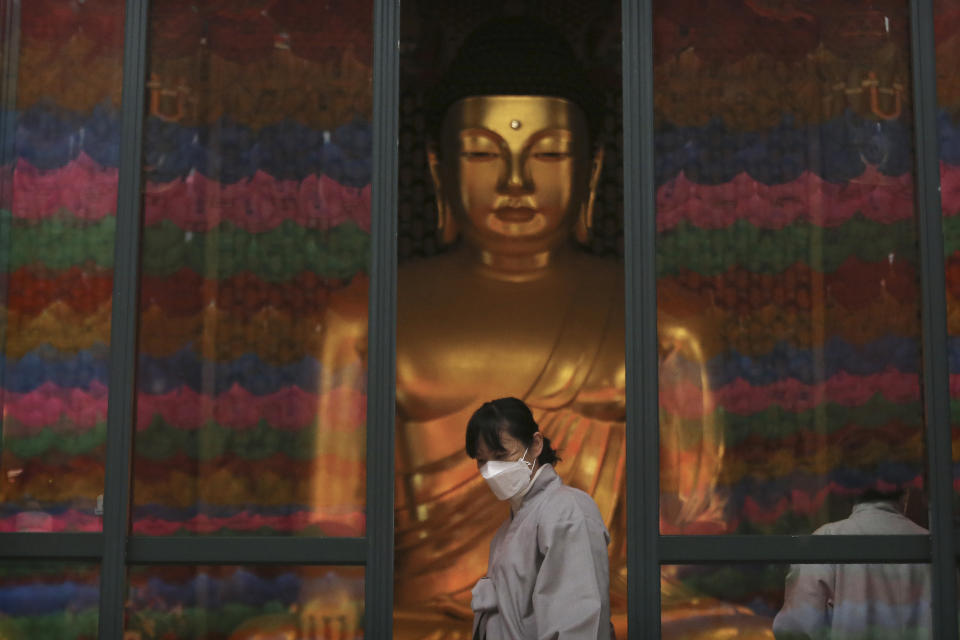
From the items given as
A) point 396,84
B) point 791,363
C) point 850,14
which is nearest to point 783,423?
point 791,363

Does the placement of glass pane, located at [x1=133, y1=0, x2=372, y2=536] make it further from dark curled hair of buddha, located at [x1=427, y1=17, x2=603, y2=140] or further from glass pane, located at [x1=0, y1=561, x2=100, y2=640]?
dark curled hair of buddha, located at [x1=427, y1=17, x2=603, y2=140]

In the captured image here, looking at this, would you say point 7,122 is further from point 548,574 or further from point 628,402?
point 548,574

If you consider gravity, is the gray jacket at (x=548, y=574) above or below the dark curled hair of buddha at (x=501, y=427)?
below

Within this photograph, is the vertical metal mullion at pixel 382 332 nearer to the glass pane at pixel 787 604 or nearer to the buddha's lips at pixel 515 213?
the glass pane at pixel 787 604

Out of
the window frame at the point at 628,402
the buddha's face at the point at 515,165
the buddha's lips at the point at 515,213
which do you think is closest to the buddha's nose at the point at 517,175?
the buddha's face at the point at 515,165

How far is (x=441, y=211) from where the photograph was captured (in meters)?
6.88

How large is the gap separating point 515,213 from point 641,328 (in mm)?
2689

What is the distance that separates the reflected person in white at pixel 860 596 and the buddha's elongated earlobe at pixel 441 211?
11.1 feet

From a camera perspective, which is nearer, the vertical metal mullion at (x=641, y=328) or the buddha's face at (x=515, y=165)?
the vertical metal mullion at (x=641, y=328)

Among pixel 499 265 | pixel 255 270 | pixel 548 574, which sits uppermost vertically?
pixel 499 265

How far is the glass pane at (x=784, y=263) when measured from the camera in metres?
4.07

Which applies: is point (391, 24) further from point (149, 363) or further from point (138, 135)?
point (149, 363)

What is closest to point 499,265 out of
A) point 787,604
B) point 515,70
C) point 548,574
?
point 515,70

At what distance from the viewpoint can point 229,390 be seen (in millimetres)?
4156
